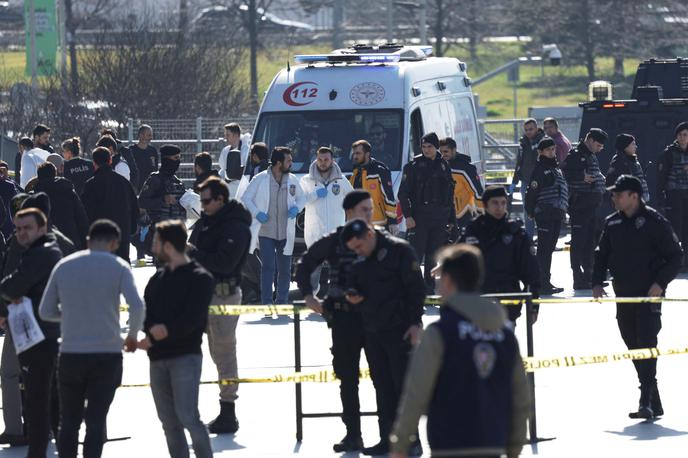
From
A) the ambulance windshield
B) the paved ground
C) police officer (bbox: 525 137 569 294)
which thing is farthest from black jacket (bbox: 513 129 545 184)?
the paved ground

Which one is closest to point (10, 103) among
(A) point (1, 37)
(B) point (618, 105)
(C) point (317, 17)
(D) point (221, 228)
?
(B) point (618, 105)

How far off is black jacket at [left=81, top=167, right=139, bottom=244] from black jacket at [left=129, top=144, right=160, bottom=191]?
23.1ft

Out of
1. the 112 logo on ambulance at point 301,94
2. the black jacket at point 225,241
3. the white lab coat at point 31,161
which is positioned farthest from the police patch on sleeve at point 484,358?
the white lab coat at point 31,161

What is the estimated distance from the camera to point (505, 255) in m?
11.1

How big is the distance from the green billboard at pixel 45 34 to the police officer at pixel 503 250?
28.2 metres

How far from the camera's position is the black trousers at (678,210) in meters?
19.3

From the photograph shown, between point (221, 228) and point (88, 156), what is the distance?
23.7 meters

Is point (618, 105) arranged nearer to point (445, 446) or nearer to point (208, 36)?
point (445, 446)

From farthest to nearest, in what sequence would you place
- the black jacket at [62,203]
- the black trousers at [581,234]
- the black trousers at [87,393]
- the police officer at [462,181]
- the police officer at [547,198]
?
the police officer at [462,181] < the black trousers at [581,234] < the police officer at [547,198] < the black jacket at [62,203] < the black trousers at [87,393]

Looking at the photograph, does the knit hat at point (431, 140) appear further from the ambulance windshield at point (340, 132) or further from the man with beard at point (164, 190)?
the man with beard at point (164, 190)

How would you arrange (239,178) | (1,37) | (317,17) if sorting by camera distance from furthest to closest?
1. (317,17)
2. (1,37)
3. (239,178)

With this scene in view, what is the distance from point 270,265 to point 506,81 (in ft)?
159

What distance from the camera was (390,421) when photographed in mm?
10250

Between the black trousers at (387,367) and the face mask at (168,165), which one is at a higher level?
the face mask at (168,165)
